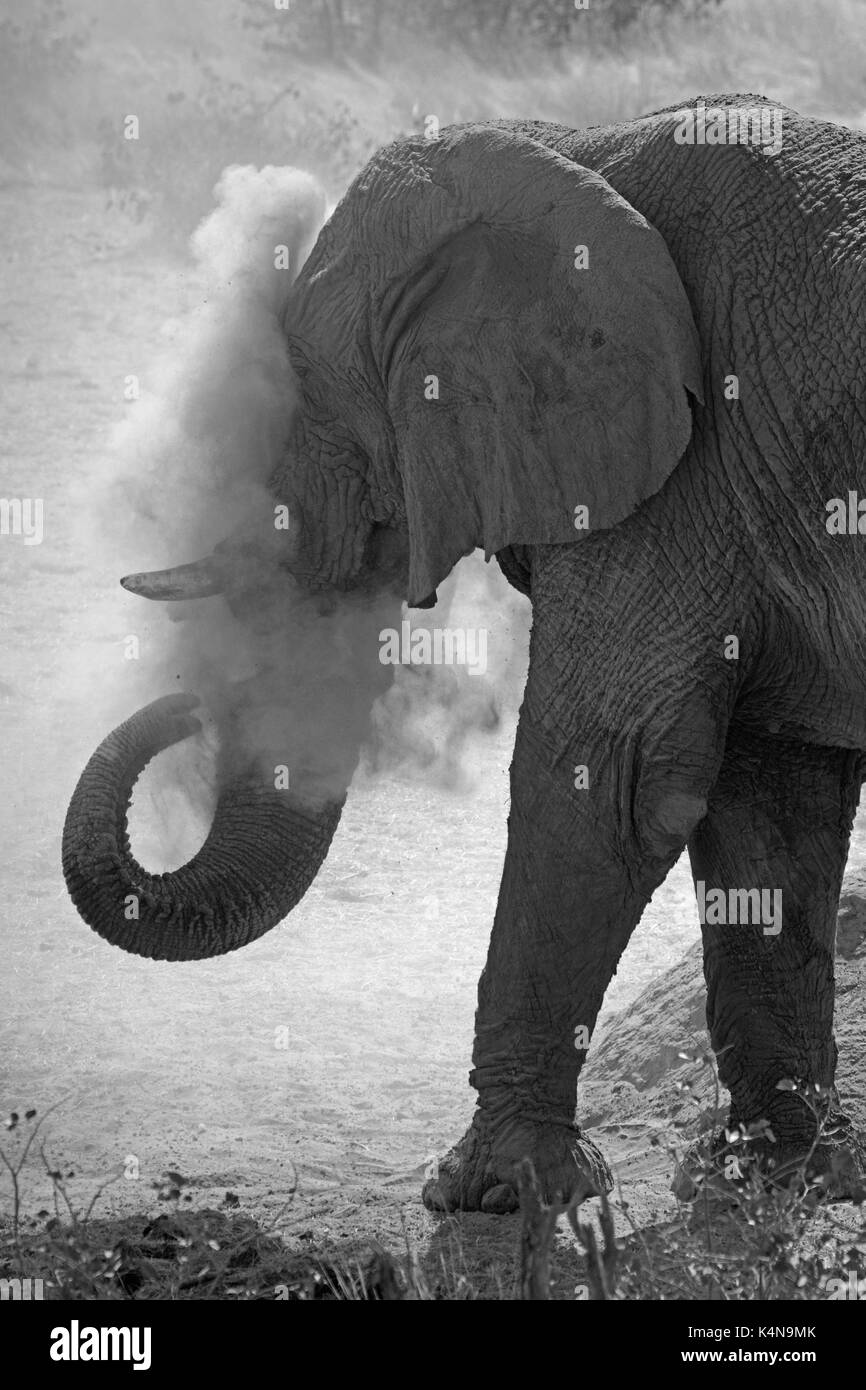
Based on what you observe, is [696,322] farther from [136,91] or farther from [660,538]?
[136,91]

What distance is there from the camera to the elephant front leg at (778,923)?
625 cm

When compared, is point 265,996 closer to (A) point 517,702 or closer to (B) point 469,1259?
(A) point 517,702

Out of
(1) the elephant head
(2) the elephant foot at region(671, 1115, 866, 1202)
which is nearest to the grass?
(2) the elephant foot at region(671, 1115, 866, 1202)

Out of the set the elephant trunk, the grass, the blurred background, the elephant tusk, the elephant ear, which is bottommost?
the grass

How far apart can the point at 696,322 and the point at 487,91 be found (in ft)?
51.3

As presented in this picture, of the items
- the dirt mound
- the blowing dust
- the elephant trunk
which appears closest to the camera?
the elephant trunk

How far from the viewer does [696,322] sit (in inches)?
217

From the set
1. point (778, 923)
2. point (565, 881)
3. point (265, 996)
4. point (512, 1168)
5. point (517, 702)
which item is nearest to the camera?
point (565, 881)

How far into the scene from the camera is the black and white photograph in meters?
5.37

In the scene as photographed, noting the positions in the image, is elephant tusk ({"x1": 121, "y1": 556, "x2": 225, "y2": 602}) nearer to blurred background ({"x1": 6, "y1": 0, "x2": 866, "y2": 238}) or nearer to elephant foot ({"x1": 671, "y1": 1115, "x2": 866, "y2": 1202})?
elephant foot ({"x1": 671, "y1": 1115, "x2": 866, "y2": 1202})

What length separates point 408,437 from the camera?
5.78m

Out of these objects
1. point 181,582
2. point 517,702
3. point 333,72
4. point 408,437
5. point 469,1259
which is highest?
point 333,72

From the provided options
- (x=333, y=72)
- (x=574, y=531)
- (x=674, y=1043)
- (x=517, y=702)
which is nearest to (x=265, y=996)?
(x=674, y=1043)

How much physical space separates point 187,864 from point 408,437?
4.06ft
